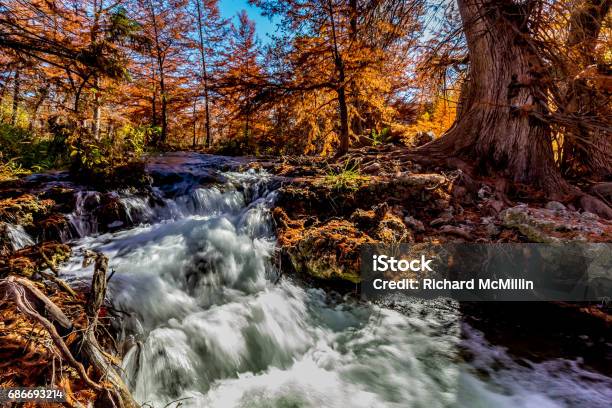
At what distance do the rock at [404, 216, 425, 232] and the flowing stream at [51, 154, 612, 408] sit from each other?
3.04ft

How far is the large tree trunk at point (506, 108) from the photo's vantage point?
5031 millimetres

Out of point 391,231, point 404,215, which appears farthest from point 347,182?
point 391,231

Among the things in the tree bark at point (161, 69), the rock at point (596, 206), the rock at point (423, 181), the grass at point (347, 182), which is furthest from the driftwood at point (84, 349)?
the tree bark at point (161, 69)

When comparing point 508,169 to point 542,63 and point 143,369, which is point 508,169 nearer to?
point 542,63

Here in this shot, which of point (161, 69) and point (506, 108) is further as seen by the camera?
point (161, 69)

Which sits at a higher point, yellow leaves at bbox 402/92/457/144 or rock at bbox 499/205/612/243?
yellow leaves at bbox 402/92/457/144

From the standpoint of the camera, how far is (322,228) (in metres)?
3.85

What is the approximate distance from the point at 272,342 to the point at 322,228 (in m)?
1.47

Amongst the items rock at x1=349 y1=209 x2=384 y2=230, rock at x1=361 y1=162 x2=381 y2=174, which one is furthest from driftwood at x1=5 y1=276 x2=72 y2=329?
rock at x1=361 y1=162 x2=381 y2=174

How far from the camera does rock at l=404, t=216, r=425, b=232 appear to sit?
3.89m

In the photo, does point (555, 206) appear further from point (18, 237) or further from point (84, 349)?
point (18, 237)

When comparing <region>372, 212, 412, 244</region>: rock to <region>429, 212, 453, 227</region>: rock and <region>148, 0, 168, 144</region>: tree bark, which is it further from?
<region>148, 0, 168, 144</region>: tree bark

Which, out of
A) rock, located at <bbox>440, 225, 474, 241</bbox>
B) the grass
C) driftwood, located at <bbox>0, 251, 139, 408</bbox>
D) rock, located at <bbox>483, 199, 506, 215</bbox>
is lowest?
driftwood, located at <bbox>0, 251, 139, 408</bbox>

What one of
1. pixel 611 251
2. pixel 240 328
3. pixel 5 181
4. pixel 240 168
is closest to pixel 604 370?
pixel 611 251
